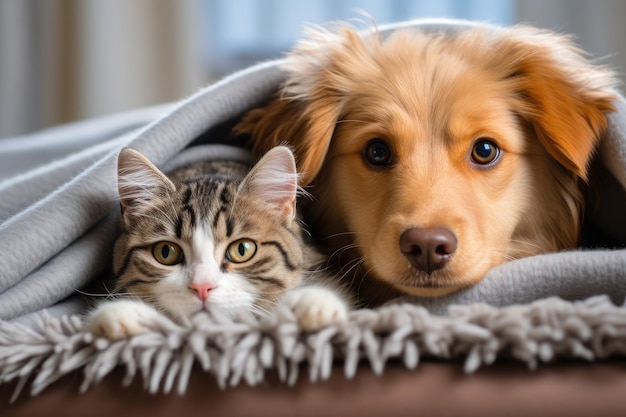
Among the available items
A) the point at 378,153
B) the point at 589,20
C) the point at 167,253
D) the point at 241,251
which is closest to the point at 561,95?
the point at 378,153

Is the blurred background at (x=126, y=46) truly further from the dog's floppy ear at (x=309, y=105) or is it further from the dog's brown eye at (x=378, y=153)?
the dog's brown eye at (x=378, y=153)

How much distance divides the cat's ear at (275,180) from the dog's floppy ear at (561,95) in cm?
50

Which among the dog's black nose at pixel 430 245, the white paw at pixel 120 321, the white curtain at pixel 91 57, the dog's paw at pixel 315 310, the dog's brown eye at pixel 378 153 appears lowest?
the white curtain at pixel 91 57

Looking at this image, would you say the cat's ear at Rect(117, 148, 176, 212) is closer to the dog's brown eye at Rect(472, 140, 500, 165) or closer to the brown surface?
the brown surface

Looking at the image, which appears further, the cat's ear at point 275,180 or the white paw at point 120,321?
the cat's ear at point 275,180

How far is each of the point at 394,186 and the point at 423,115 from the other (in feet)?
0.55

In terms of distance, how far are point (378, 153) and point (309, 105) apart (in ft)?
0.60

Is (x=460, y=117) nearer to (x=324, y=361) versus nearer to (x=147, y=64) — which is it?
(x=324, y=361)

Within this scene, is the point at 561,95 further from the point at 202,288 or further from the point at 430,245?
the point at 202,288

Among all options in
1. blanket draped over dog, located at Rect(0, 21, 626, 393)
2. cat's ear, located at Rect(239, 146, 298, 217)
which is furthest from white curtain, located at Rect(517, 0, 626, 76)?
cat's ear, located at Rect(239, 146, 298, 217)

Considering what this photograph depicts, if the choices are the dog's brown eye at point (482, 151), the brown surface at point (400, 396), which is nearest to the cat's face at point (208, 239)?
the brown surface at point (400, 396)

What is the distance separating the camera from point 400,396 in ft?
2.94

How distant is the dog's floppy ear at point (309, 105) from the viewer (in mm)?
1431

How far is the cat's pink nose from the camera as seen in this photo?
116cm
